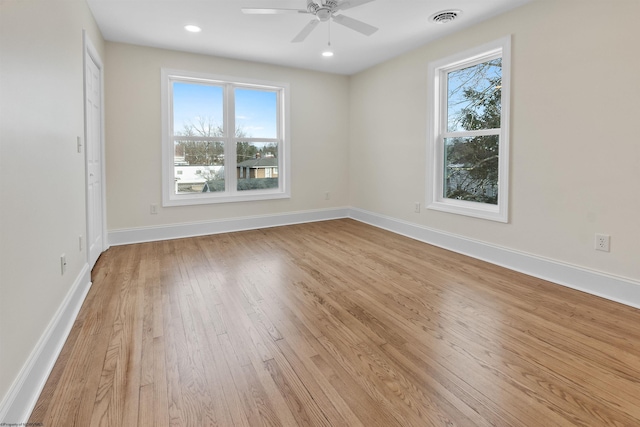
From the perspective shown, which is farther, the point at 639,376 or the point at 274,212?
the point at 274,212

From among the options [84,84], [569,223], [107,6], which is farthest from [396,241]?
[107,6]

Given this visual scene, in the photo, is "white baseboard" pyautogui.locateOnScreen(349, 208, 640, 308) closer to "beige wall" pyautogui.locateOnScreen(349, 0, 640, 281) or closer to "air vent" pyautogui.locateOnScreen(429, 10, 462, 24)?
"beige wall" pyautogui.locateOnScreen(349, 0, 640, 281)

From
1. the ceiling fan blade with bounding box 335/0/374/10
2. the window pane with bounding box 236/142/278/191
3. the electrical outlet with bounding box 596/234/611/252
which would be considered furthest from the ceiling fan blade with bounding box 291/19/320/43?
the electrical outlet with bounding box 596/234/611/252

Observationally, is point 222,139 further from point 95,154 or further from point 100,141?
point 95,154

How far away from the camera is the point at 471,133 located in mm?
3766

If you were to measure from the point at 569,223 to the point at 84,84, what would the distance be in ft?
14.4

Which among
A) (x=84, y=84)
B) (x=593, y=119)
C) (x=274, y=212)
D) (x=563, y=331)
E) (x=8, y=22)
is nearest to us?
(x=8, y=22)

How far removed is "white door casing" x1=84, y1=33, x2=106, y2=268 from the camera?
10.9 feet

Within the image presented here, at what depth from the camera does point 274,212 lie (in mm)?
5344

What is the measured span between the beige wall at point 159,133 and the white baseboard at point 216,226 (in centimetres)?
8

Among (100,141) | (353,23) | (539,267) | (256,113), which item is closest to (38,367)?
(100,141)

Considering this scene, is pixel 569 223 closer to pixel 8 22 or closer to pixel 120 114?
pixel 8 22

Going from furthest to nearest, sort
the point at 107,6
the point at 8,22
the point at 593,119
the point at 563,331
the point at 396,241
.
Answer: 1. the point at 396,241
2. the point at 107,6
3. the point at 593,119
4. the point at 563,331
5. the point at 8,22

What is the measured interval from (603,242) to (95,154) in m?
4.99
